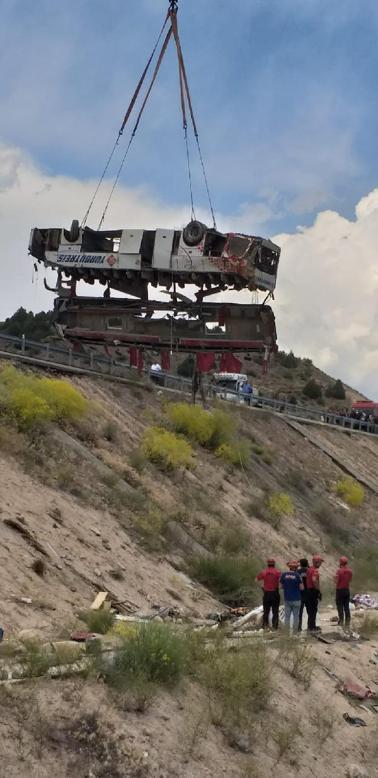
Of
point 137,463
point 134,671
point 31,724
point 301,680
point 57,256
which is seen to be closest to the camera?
point 31,724

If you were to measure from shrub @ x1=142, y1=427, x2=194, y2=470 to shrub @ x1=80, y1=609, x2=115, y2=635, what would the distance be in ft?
45.1

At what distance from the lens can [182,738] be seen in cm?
914

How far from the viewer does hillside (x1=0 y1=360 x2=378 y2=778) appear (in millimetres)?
8656

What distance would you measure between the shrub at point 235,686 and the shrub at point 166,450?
15481mm

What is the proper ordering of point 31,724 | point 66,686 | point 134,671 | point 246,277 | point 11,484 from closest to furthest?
point 31,724
point 66,686
point 134,671
point 11,484
point 246,277

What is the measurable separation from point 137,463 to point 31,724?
658 inches

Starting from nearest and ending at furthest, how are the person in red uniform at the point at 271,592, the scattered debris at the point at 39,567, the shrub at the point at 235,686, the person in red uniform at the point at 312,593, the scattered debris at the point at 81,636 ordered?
the shrub at the point at 235,686 < the scattered debris at the point at 81,636 < the scattered debris at the point at 39,567 < the person in red uniform at the point at 271,592 < the person in red uniform at the point at 312,593

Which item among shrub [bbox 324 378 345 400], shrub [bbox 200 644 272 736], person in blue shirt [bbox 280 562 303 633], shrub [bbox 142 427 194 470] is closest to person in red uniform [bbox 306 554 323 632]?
person in blue shirt [bbox 280 562 303 633]

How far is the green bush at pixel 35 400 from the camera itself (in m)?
21.4

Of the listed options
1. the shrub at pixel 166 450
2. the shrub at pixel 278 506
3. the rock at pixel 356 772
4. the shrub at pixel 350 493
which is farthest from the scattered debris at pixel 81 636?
the shrub at pixel 350 493

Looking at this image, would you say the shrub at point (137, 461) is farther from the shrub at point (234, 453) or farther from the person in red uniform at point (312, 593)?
the person in red uniform at point (312, 593)

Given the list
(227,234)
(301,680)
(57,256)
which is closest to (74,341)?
(57,256)

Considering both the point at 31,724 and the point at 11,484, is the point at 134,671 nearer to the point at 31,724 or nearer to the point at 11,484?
the point at 31,724

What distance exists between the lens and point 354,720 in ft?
38.2
